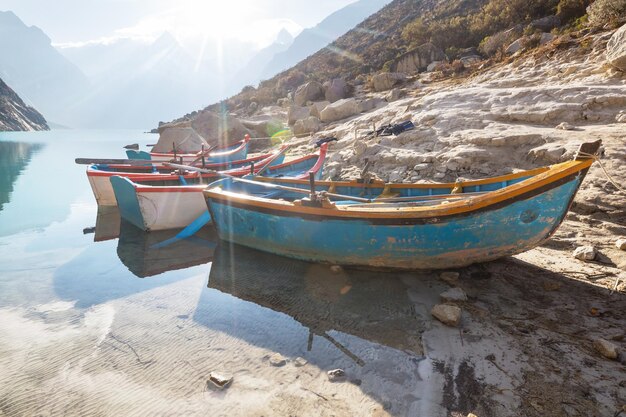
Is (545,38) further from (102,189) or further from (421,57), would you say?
(102,189)

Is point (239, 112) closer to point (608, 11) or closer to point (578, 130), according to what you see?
point (608, 11)

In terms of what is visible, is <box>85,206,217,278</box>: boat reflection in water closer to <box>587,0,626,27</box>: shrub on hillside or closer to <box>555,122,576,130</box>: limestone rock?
<box>555,122,576,130</box>: limestone rock

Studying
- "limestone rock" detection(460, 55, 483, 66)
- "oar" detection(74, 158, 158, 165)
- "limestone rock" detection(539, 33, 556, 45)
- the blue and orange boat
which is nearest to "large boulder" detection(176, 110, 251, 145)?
"oar" detection(74, 158, 158, 165)

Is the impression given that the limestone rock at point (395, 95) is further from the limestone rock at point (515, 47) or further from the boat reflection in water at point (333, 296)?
the boat reflection in water at point (333, 296)

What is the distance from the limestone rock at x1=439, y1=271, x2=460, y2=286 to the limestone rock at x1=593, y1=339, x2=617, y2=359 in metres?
1.67

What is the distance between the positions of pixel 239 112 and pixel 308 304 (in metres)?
40.2

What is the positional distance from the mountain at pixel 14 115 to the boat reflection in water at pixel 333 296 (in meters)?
106

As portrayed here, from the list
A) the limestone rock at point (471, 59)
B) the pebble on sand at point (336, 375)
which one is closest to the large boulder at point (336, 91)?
the limestone rock at point (471, 59)

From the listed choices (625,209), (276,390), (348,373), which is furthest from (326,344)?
(625,209)

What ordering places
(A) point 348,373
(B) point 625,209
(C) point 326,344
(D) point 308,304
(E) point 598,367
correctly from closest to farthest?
(E) point 598,367 < (A) point 348,373 < (C) point 326,344 < (D) point 308,304 < (B) point 625,209

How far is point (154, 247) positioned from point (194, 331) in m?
3.63

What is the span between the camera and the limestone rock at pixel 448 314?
370 cm

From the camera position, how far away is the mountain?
8219 centimetres

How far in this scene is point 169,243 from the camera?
23.2ft
